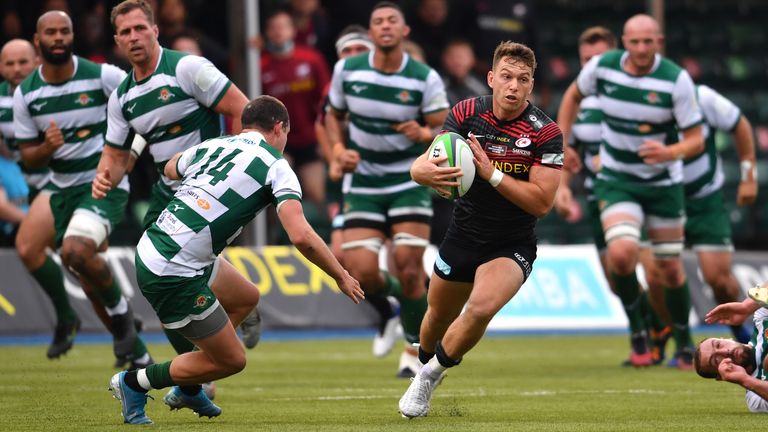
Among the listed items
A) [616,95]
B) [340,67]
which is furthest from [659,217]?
[340,67]

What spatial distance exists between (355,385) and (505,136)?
117 inches

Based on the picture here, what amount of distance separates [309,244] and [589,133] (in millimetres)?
6401

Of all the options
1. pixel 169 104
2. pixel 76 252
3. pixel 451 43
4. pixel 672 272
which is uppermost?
pixel 169 104

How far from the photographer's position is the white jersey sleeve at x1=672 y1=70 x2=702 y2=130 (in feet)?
37.5

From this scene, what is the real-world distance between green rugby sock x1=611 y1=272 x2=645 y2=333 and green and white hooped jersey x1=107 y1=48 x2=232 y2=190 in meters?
4.21

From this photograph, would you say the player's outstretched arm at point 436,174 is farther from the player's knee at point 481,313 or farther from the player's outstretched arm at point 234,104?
the player's outstretched arm at point 234,104

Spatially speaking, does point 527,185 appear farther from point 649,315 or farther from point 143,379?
point 649,315

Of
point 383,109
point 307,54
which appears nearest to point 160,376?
point 383,109

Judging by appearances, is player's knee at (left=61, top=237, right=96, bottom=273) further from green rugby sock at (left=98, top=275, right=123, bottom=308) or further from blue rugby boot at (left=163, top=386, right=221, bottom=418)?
blue rugby boot at (left=163, top=386, right=221, bottom=418)

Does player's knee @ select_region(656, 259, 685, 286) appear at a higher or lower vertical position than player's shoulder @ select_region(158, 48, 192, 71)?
lower

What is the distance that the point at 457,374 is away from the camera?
37.8 feet

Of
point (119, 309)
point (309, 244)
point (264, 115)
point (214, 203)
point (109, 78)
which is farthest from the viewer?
point (109, 78)

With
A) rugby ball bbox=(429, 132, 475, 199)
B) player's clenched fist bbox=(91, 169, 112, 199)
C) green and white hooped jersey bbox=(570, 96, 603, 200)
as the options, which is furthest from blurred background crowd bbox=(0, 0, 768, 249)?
rugby ball bbox=(429, 132, 475, 199)

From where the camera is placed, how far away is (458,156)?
25.9 feet
